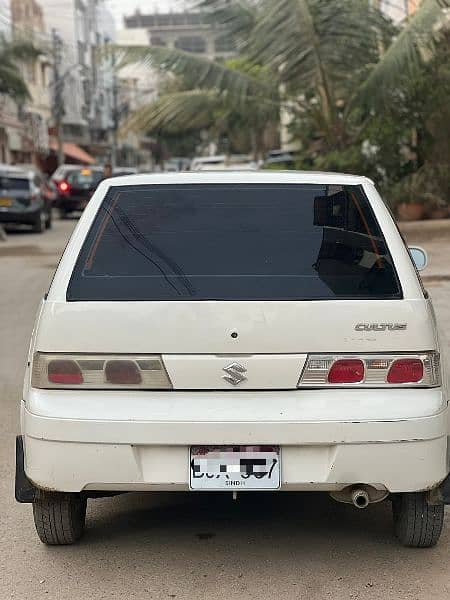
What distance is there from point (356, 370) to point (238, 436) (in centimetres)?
53

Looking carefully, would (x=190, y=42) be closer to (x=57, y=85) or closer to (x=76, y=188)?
(x=57, y=85)

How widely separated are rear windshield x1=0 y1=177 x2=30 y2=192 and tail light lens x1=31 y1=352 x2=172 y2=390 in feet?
62.9

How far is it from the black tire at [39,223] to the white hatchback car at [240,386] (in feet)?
63.4

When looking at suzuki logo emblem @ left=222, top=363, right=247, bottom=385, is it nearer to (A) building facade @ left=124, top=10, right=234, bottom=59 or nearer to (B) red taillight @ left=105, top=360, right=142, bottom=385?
(B) red taillight @ left=105, top=360, right=142, bottom=385

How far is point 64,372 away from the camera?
390cm

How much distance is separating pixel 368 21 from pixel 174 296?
587 inches

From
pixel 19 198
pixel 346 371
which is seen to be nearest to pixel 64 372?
pixel 346 371

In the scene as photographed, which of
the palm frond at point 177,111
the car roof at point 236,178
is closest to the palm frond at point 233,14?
the palm frond at point 177,111

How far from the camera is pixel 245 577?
13.3ft

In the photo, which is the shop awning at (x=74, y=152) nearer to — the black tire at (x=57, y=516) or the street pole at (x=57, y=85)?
the street pole at (x=57, y=85)

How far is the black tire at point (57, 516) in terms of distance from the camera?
4188 mm

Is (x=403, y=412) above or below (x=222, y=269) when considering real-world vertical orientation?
below

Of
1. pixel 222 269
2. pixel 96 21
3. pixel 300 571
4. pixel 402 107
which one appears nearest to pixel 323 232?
pixel 222 269

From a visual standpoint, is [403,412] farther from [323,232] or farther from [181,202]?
[181,202]
